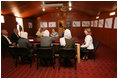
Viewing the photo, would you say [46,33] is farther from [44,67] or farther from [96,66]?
[96,66]

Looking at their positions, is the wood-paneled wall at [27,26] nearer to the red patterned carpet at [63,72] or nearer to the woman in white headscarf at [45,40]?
the red patterned carpet at [63,72]

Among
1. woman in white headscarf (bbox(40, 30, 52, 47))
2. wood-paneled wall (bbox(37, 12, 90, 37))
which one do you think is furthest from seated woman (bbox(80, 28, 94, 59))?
wood-paneled wall (bbox(37, 12, 90, 37))

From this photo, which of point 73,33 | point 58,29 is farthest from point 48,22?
point 73,33

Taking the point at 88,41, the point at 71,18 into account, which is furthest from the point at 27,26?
the point at 88,41

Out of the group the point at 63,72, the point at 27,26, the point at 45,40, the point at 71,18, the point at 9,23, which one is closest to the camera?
the point at 63,72

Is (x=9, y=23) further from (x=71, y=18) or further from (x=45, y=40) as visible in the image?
(x=71, y=18)

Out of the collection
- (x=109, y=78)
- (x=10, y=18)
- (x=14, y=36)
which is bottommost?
(x=109, y=78)

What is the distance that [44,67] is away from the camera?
2764 millimetres

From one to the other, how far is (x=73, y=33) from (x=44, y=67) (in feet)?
22.5

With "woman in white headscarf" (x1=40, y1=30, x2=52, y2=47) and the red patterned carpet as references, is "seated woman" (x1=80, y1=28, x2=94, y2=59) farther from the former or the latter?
"woman in white headscarf" (x1=40, y1=30, x2=52, y2=47)

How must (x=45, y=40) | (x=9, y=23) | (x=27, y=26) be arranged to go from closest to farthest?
(x=45, y=40) → (x=9, y=23) → (x=27, y=26)

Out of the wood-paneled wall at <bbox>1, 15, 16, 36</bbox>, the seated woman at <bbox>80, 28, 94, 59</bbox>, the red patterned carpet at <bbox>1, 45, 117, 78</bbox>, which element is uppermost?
the wood-paneled wall at <bbox>1, 15, 16, 36</bbox>

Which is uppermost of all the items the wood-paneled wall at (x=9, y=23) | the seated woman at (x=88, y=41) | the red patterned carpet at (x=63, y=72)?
the wood-paneled wall at (x=9, y=23)

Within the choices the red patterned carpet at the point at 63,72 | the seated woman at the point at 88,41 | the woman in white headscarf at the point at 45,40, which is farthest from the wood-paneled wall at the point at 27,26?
the seated woman at the point at 88,41
